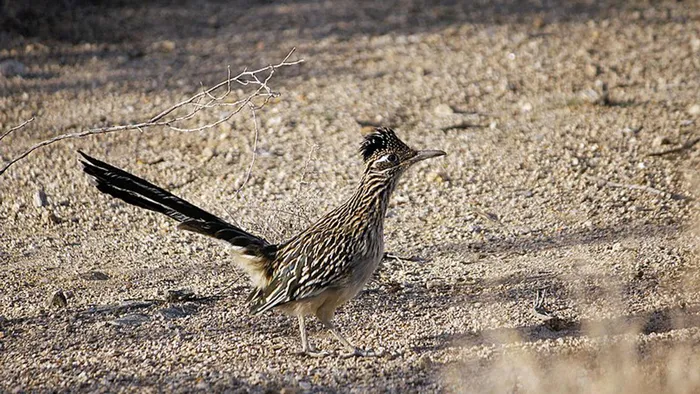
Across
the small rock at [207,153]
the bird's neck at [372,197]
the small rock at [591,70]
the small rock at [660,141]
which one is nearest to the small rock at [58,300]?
the bird's neck at [372,197]

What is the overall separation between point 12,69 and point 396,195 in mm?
4518

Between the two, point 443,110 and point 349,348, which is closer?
point 349,348

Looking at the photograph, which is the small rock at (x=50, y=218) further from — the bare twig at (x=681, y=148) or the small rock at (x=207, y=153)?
the bare twig at (x=681, y=148)

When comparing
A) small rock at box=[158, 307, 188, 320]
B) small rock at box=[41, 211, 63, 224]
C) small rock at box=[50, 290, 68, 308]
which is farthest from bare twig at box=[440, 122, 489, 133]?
small rock at box=[50, 290, 68, 308]

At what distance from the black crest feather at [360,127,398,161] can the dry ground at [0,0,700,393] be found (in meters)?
0.91

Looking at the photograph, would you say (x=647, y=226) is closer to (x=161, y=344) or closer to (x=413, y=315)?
(x=413, y=315)

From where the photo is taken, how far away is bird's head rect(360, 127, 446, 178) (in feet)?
16.6

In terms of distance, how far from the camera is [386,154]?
5.04 m

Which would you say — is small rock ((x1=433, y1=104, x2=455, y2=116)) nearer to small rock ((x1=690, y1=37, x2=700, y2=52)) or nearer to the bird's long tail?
small rock ((x1=690, y1=37, x2=700, y2=52))

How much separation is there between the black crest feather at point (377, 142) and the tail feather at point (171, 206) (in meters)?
0.71

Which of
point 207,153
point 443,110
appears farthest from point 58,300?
point 443,110

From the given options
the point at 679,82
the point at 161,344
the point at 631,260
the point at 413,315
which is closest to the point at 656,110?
the point at 679,82

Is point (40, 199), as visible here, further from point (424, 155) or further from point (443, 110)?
point (443, 110)

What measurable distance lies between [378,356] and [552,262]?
5.52 feet
